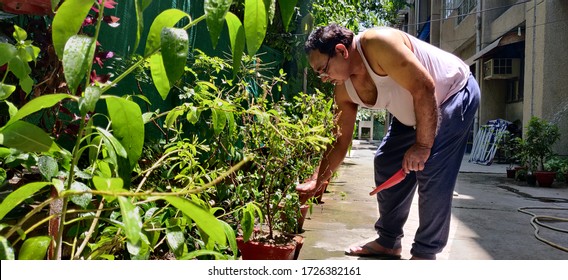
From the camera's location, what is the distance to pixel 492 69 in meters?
14.1

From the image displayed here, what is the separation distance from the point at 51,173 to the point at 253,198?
1755 mm

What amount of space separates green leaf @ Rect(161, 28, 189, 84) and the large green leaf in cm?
12

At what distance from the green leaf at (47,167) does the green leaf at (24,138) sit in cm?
33

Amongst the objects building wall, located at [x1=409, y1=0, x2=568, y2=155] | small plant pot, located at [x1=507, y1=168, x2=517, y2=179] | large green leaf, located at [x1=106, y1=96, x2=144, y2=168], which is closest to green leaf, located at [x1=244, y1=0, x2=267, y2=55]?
large green leaf, located at [x1=106, y1=96, x2=144, y2=168]

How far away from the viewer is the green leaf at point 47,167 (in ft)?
3.80

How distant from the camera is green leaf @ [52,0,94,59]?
761 mm

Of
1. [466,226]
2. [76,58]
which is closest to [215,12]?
[76,58]

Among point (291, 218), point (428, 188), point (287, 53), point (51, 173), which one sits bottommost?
point (291, 218)

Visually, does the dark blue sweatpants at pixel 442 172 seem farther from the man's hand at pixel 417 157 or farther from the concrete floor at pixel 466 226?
the concrete floor at pixel 466 226

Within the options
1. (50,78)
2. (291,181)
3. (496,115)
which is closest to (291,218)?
(291,181)

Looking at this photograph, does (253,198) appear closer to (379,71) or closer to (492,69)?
(379,71)

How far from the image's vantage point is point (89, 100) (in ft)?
2.43

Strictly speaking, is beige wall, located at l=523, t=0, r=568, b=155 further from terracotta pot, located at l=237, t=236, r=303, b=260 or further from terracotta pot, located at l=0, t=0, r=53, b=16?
terracotta pot, located at l=0, t=0, r=53, b=16

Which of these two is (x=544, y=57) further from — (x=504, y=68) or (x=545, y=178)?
(x=504, y=68)
